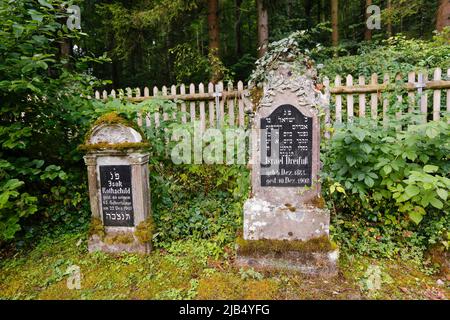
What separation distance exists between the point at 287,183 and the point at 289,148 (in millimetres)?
410

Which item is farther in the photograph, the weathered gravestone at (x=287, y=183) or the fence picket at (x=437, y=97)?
the fence picket at (x=437, y=97)

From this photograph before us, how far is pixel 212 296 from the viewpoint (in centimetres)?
279

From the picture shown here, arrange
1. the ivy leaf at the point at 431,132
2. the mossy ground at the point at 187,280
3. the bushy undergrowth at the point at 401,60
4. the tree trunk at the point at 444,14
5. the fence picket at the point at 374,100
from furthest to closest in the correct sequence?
the tree trunk at the point at 444,14 < the bushy undergrowth at the point at 401,60 < the fence picket at the point at 374,100 < the ivy leaf at the point at 431,132 < the mossy ground at the point at 187,280

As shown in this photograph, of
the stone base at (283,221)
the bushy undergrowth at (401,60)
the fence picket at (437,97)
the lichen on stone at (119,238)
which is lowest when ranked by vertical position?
the lichen on stone at (119,238)

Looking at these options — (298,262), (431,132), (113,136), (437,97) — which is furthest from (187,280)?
(437,97)

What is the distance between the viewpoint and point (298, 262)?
124 inches

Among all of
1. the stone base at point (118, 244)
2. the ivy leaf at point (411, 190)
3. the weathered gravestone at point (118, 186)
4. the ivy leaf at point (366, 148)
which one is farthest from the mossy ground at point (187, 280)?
the ivy leaf at point (366, 148)

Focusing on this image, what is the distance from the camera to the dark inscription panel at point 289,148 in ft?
10.5

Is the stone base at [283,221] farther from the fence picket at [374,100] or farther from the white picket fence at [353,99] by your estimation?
the fence picket at [374,100]

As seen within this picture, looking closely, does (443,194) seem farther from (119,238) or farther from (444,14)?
(444,14)

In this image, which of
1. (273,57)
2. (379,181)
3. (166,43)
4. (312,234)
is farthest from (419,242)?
(166,43)

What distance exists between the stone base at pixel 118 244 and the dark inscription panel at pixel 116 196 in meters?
0.15

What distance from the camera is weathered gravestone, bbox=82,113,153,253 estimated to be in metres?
3.48
